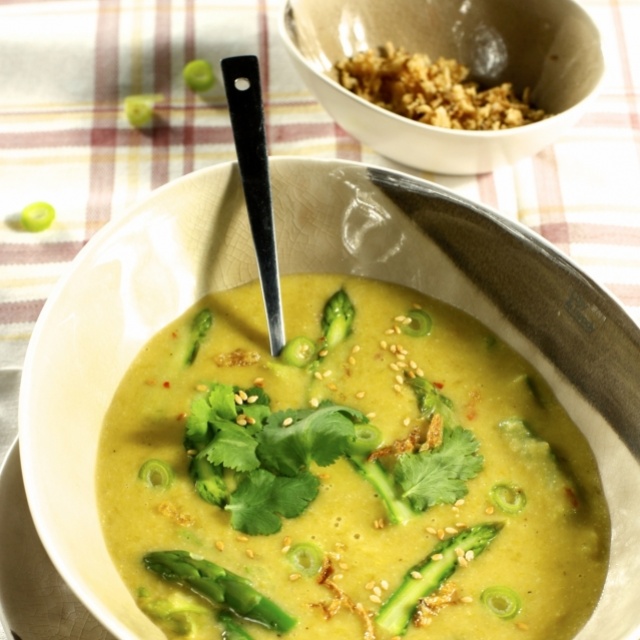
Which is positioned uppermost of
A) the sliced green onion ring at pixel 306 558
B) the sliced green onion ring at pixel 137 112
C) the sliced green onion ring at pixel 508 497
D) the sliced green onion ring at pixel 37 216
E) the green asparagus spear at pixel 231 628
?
the sliced green onion ring at pixel 137 112

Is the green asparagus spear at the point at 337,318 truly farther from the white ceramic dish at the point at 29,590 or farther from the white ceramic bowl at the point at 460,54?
the white ceramic dish at the point at 29,590

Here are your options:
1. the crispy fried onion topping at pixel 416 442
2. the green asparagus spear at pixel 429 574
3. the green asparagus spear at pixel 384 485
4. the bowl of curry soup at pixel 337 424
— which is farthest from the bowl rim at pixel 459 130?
the green asparagus spear at pixel 429 574

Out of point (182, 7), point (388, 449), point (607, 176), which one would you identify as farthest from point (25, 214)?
point (607, 176)

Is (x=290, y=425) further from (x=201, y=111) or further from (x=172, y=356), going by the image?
(x=201, y=111)

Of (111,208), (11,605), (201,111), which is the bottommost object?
(11,605)

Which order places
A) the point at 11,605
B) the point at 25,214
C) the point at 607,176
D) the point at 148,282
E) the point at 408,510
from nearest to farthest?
1. the point at 11,605
2. the point at 408,510
3. the point at 148,282
4. the point at 25,214
5. the point at 607,176

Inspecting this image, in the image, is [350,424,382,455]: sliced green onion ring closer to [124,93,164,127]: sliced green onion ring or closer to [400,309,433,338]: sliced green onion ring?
[400,309,433,338]: sliced green onion ring

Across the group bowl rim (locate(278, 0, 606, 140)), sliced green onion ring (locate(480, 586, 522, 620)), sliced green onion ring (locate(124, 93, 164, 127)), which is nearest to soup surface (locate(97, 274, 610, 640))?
sliced green onion ring (locate(480, 586, 522, 620))
